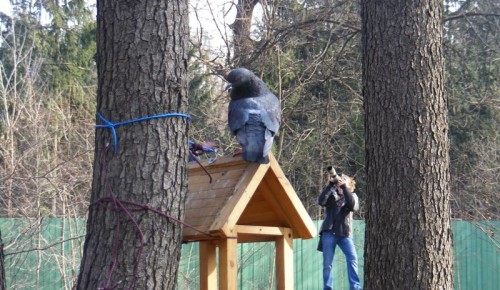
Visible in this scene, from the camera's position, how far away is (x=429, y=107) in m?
4.59

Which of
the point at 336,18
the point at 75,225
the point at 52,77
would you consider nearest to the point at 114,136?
the point at 75,225

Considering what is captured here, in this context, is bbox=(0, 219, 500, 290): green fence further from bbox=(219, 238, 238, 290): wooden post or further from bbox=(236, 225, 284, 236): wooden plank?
bbox=(219, 238, 238, 290): wooden post

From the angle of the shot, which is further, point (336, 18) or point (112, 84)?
point (336, 18)

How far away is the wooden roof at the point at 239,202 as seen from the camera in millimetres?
3426

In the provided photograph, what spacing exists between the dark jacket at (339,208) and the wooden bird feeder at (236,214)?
299cm

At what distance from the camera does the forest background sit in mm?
9453

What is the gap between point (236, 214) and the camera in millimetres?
3445

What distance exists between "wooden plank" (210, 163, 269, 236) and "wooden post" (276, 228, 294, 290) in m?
0.58

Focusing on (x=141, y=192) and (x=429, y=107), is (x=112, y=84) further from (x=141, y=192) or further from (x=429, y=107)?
(x=429, y=107)

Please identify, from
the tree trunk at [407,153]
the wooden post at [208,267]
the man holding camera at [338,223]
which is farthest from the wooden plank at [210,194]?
the man holding camera at [338,223]

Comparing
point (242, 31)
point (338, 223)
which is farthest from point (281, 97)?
point (338, 223)

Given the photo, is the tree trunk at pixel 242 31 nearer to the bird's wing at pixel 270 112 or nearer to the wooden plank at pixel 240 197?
the bird's wing at pixel 270 112

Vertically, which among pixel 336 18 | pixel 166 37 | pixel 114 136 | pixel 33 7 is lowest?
pixel 114 136

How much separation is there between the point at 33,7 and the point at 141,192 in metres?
14.9
